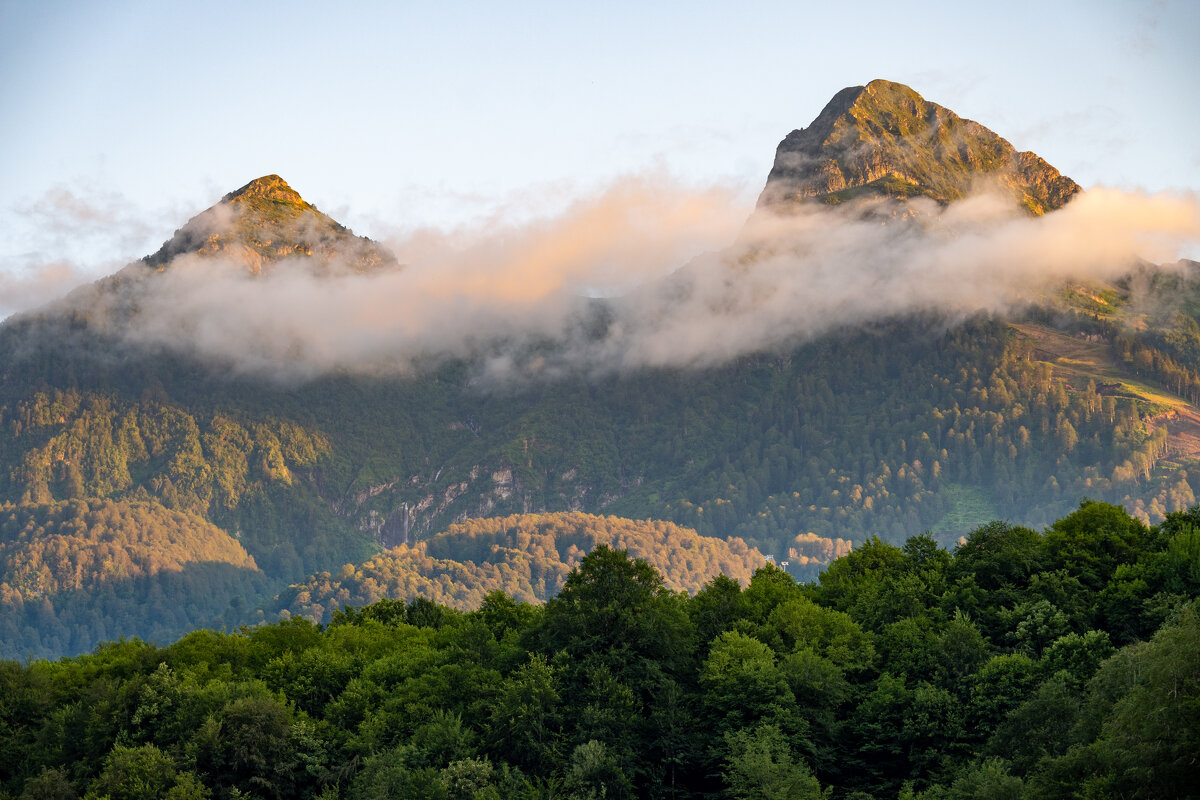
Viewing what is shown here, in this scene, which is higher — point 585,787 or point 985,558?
point 985,558

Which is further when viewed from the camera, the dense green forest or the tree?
the dense green forest

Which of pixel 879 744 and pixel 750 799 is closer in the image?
pixel 750 799

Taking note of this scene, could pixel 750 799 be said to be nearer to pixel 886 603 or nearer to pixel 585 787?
pixel 585 787

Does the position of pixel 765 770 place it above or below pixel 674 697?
below

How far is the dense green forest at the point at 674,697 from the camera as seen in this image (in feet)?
400

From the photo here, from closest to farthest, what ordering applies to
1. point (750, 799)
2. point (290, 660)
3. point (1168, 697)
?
point (1168, 697), point (750, 799), point (290, 660)

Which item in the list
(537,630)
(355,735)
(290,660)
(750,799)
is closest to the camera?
(750,799)

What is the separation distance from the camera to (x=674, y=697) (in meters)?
135

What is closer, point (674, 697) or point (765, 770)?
point (765, 770)

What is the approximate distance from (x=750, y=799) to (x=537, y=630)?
40.7 metres

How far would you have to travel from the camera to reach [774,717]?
12988 centimetres

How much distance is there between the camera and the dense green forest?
400ft

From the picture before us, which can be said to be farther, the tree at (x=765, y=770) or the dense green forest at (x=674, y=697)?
the dense green forest at (x=674, y=697)

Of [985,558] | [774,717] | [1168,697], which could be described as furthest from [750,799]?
[985,558]
